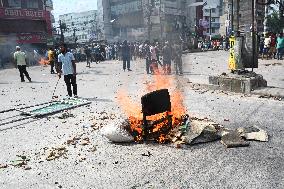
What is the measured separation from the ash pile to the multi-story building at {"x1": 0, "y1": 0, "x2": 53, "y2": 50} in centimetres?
3251

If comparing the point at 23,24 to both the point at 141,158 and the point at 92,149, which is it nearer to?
the point at 92,149

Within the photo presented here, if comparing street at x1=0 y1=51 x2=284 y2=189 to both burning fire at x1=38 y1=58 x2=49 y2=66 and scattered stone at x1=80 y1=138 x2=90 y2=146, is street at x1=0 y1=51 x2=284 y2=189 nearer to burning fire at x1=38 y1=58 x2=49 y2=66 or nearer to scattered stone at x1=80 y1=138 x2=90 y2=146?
scattered stone at x1=80 y1=138 x2=90 y2=146

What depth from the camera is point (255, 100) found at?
899 centimetres

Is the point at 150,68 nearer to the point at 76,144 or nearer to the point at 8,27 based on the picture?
the point at 76,144

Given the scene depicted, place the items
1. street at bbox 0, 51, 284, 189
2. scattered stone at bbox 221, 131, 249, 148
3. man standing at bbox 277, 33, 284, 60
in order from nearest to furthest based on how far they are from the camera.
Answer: street at bbox 0, 51, 284, 189, scattered stone at bbox 221, 131, 249, 148, man standing at bbox 277, 33, 284, 60

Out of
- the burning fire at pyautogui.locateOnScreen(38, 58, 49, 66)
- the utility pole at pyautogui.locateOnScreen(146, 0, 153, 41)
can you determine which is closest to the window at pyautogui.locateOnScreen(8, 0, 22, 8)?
the burning fire at pyautogui.locateOnScreen(38, 58, 49, 66)

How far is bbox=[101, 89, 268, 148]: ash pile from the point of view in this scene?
18.6 ft

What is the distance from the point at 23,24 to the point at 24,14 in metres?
1.31

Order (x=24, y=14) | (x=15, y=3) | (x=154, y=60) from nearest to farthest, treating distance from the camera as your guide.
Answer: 1. (x=154, y=60)
2. (x=24, y=14)
3. (x=15, y=3)

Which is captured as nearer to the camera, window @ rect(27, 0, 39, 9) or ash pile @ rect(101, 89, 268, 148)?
ash pile @ rect(101, 89, 268, 148)

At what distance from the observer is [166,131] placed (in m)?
6.07

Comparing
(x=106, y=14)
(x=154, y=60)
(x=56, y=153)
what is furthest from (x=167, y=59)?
(x=56, y=153)

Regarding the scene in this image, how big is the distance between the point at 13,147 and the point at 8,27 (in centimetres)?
3458

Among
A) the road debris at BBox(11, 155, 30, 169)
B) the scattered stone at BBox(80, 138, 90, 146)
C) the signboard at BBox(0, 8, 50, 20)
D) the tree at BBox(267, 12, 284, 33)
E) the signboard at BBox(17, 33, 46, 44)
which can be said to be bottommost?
the road debris at BBox(11, 155, 30, 169)
